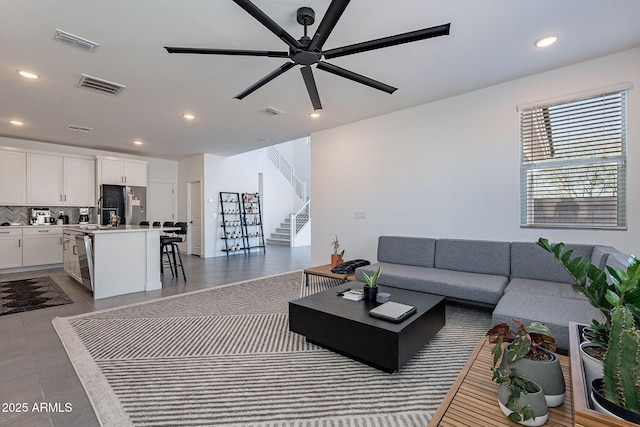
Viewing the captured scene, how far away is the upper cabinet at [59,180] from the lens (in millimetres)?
6148

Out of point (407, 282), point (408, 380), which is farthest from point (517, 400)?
point (407, 282)

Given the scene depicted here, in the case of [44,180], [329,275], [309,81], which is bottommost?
[329,275]

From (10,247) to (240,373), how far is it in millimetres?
6585

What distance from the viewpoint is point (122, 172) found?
7230mm

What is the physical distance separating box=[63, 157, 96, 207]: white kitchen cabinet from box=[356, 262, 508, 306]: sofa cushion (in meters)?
6.77

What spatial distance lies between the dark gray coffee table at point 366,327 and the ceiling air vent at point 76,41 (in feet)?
10.3

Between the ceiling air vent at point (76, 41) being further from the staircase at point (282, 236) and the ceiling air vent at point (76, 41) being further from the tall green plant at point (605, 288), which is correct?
the staircase at point (282, 236)

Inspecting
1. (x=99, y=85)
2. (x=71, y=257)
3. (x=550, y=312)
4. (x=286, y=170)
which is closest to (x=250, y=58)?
(x=99, y=85)

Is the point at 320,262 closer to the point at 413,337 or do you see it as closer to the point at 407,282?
the point at 407,282

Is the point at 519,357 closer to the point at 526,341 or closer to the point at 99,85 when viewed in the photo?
the point at 526,341

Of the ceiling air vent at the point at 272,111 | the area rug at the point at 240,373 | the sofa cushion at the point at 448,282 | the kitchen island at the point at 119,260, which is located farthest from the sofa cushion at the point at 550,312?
the kitchen island at the point at 119,260

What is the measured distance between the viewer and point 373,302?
103 inches

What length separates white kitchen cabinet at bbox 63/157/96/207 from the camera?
6.58 m

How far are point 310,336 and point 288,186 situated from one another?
348 inches
